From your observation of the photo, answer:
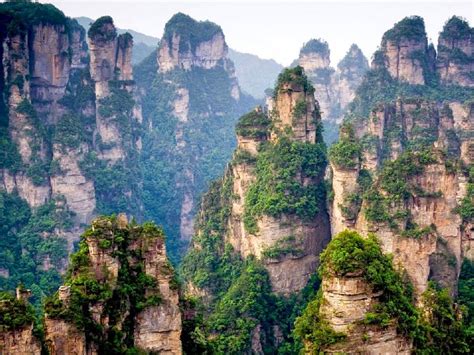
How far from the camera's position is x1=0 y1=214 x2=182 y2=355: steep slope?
26.3 metres

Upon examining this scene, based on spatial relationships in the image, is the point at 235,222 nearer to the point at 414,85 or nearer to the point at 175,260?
the point at 175,260

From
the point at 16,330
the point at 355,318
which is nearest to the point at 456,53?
the point at 355,318

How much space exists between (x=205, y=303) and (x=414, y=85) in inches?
1554

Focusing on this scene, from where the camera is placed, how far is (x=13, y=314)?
24391mm

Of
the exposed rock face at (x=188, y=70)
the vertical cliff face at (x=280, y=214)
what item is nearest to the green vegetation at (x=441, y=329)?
the vertical cliff face at (x=280, y=214)

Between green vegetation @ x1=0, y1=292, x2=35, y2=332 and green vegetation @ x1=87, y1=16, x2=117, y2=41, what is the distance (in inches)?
2127

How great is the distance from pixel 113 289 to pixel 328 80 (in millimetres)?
95326

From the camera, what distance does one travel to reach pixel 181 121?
104m

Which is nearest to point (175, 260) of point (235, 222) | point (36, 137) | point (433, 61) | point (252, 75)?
point (36, 137)

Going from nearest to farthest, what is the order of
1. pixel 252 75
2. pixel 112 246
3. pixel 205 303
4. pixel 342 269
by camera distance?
1. pixel 342 269
2. pixel 112 246
3. pixel 205 303
4. pixel 252 75

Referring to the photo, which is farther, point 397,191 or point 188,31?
point 188,31

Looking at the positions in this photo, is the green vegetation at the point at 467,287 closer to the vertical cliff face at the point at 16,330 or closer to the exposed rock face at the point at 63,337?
the exposed rock face at the point at 63,337

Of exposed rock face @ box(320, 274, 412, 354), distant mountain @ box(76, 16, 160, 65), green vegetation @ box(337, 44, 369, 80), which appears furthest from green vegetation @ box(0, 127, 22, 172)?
green vegetation @ box(337, 44, 369, 80)

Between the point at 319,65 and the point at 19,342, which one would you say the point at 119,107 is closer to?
the point at 319,65
